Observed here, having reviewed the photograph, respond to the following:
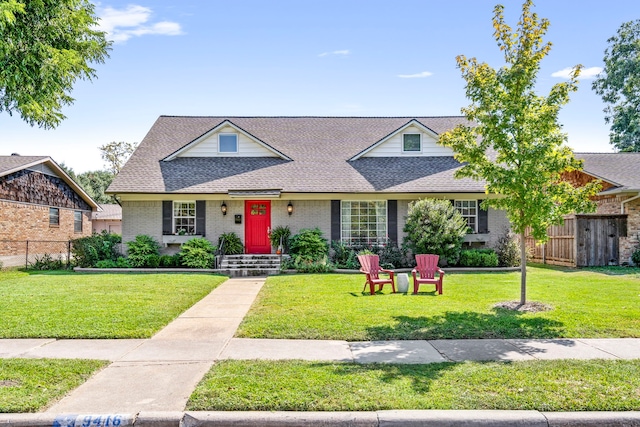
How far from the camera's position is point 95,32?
8.71 metres

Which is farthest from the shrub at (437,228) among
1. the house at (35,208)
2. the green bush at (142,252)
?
the house at (35,208)

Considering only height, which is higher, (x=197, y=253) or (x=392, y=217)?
(x=392, y=217)

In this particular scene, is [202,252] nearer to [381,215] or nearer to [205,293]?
[205,293]

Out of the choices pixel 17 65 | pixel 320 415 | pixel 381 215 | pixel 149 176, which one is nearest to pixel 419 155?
pixel 381 215

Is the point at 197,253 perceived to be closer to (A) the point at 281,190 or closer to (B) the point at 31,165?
(A) the point at 281,190

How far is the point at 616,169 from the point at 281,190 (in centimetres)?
1515

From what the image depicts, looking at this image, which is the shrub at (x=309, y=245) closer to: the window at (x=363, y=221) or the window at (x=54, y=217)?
the window at (x=363, y=221)

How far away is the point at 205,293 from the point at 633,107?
3714cm

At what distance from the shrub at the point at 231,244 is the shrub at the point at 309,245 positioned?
2026 mm

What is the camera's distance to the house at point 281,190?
1734cm

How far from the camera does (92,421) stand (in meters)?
3.99

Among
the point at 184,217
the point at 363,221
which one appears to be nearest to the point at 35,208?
the point at 184,217

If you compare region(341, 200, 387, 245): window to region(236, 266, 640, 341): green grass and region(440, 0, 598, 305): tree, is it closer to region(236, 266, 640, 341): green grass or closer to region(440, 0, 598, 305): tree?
region(236, 266, 640, 341): green grass

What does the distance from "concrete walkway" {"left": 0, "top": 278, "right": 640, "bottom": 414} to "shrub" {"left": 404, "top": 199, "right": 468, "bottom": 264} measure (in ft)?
30.3
